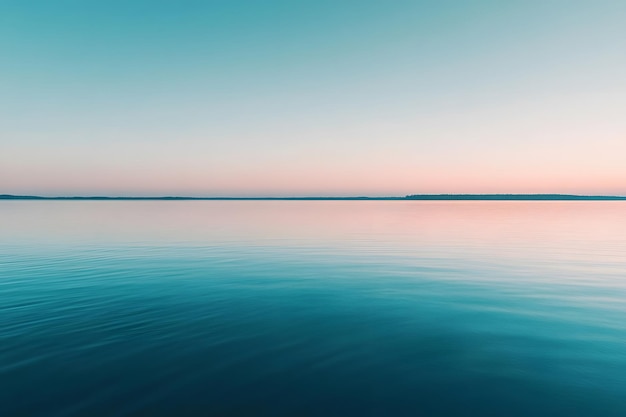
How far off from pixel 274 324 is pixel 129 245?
27.7 m

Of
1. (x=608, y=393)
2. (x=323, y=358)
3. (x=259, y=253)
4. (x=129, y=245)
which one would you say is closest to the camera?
(x=608, y=393)

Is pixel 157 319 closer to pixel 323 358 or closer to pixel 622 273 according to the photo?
pixel 323 358

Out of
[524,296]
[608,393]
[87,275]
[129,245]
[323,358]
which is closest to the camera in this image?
[608,393]

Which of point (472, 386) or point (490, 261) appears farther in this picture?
point (490, 261)

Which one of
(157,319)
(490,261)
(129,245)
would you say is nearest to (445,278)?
(490,261)

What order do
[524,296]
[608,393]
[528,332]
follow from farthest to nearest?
[524,296], [528,332], [608,393]

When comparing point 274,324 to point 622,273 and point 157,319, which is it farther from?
point 622,273

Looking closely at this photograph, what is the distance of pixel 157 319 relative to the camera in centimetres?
1277

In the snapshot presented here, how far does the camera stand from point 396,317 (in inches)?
524

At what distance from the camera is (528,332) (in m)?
11.7

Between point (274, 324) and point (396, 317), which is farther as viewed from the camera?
point (396, 317)

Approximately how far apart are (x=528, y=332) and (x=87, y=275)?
889 inches

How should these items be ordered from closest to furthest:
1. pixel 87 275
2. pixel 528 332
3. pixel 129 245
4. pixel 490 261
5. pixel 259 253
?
pixel 528 332 < pixel 87 275 < pixel 490 261 < pixel 259 253 < pixel 129 245

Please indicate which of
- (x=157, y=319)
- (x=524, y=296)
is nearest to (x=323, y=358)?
(x=157, y=319)
